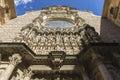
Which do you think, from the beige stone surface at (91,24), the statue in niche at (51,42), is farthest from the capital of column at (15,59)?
the beige stone surface at (91,24)

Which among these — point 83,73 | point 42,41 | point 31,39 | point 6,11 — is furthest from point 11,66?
point 6,11

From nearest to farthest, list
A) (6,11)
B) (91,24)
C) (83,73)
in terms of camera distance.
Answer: (83,73)
(91,24)
(6,11)

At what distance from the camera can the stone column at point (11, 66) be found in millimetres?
9591

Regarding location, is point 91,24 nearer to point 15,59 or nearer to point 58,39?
point 58,39

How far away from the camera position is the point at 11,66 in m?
10.5

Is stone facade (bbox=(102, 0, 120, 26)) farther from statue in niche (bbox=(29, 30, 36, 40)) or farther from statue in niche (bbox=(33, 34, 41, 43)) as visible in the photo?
statue in niche (bbox=(29, 30, 36, 40))

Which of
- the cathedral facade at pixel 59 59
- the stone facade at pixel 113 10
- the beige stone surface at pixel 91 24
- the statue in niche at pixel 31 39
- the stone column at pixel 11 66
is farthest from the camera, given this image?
the stone facade at pixel 113 10

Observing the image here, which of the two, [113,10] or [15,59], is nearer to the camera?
[15,59]

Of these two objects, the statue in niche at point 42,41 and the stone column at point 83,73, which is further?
the statue in niche at point 42,41

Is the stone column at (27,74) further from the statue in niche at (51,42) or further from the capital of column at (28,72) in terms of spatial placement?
the statue in niche at (51,42)

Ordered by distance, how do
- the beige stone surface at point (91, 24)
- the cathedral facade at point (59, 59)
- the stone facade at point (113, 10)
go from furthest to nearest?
1. the stone facade at point (113, 10)
2. the beige stone surface at point (91, 24)
3. the cathedral facade at point (59, 59)

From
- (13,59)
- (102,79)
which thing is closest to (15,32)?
(13,59)

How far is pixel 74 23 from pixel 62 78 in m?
9.78

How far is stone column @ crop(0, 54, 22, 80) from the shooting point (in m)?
9.59
